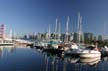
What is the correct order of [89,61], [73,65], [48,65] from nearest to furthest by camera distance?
1. [48,65]
2. [73,65]
3. [89,61]

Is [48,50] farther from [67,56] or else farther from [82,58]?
[82,58]

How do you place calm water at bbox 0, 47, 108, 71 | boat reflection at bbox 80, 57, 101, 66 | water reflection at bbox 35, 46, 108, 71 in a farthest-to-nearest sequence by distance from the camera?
boat reflection at bbox 80, 57, 101, 66 < water reflection at bbox 35, 46, 108, 71 < calm water at bbox 0, 47, 108, 71

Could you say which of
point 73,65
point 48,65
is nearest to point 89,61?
point 73,65

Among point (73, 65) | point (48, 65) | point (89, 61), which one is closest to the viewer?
point (48, 65)

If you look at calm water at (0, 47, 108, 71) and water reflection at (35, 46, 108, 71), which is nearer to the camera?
calm water at (0, 47, 108, 71)

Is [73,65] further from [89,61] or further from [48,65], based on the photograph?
[89,61]

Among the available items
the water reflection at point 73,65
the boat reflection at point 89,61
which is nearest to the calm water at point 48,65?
the water reflection at point 73,65

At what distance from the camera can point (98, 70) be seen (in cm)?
3819

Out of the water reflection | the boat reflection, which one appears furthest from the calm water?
the boat reflection

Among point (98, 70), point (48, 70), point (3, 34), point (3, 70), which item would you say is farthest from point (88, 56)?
point (3, 34)

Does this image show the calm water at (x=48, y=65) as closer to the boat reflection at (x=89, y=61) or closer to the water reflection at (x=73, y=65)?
the water reflection at (x=73, y=65)

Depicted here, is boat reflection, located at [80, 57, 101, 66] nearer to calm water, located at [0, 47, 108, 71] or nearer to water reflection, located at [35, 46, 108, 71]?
water reflection, located at [35, 46, 108, 71]

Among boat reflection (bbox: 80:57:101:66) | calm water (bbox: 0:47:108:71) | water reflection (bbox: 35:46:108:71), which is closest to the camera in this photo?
calm water (bbox: 0:47:108:71)

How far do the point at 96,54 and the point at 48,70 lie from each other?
22050mm
